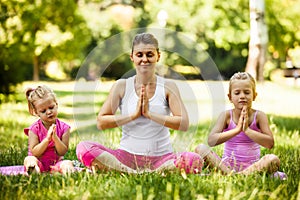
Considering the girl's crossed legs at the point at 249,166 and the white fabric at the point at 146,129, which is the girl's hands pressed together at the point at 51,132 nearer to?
the white fabric at the point at 146,129

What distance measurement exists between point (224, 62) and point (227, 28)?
15.8 ft

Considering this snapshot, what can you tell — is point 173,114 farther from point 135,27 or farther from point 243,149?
point 135,27

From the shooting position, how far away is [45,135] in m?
4.39

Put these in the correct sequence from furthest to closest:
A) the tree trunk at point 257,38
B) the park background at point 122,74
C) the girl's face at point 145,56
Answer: the tree trunk at point 257,38
the girl's face at point 145,56
the park background at point 122,74

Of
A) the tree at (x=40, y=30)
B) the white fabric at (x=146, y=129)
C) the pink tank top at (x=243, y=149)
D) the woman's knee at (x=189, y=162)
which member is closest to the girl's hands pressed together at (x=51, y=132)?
the white fabric at (x=146, y=129)

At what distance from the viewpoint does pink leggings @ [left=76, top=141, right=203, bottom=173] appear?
3988mm

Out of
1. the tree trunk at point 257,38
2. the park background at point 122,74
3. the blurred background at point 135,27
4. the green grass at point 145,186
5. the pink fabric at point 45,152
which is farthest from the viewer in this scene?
the tree trunk at point 257,38

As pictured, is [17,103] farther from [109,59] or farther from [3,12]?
[109,59]

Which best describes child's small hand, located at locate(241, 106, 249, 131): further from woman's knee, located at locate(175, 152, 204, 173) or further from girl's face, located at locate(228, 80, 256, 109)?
woman's knee, located at locate(175, 152, 204, 173)

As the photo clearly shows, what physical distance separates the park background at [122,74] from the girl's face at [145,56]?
147 millimetres

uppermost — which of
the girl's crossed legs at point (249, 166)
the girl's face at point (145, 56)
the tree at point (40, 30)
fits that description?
the tree at point (40, 30)

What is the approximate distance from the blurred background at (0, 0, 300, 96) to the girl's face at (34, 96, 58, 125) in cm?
636

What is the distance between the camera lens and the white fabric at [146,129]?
13.0ft

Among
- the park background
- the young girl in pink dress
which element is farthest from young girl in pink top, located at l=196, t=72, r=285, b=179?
the young girl in pink dress
